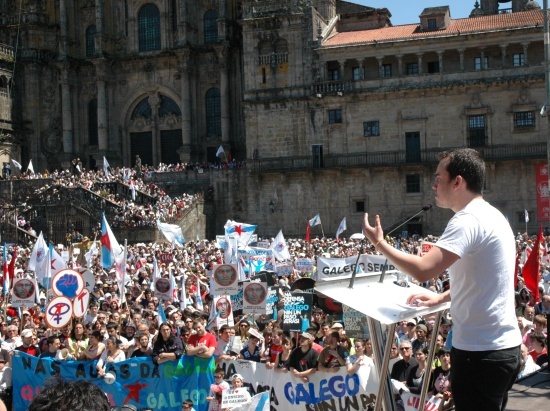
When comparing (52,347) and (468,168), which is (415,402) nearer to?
(468,168)

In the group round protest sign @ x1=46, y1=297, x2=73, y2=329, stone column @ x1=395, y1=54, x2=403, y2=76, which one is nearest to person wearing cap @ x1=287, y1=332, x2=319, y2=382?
round protest sign @ x1=46, y1=297, x2=73, y2=329

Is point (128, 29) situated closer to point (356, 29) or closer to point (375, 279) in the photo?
point (356, 29)

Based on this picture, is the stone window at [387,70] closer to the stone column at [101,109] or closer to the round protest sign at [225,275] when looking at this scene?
the stone column at [101,109]

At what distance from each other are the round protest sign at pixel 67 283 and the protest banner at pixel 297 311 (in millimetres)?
4538

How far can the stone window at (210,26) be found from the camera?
54.3m

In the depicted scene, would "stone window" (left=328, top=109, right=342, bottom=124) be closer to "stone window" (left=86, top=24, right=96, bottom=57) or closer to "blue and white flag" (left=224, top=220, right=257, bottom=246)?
"blue and white flag" (left=224, top=220, right=257, bottom=246)

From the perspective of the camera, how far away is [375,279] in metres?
5.18

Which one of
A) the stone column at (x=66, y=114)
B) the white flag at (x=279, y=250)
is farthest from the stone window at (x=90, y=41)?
the white flag at (x=279, y=250)

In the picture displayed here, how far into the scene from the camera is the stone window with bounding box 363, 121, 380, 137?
149ft

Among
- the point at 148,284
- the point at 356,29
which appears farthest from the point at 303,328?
the point at 356,29

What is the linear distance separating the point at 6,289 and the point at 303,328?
845 cm

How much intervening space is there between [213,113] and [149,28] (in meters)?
7.59

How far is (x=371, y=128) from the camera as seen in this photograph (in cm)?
4556

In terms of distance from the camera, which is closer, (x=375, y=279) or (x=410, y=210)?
(x=375, y=279)
